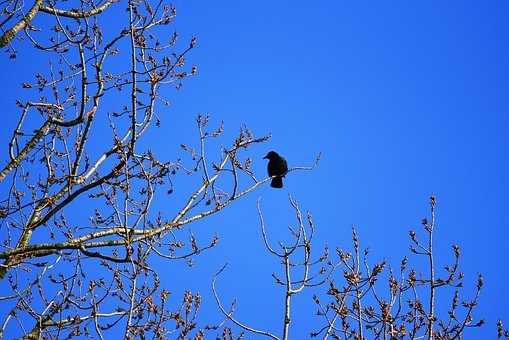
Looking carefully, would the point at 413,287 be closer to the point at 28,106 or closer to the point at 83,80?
the point at 83,80

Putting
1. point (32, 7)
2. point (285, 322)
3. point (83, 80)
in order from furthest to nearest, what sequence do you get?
point (32, 7) → point (83, 80) → point (285, 322)

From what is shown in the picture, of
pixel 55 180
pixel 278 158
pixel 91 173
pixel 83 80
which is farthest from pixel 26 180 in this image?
pixel 278 158

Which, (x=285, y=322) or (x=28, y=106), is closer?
(x=285, y=322)

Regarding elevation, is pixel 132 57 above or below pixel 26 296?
above

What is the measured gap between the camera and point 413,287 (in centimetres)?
504

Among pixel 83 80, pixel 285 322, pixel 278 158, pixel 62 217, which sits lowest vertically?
pixel 285 322

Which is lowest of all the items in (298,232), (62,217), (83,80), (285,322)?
(285,322)

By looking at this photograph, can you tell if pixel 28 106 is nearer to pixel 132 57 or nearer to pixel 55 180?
pixel 55 180

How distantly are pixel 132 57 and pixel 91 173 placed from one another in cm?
143

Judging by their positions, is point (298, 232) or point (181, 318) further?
point (181, 318)

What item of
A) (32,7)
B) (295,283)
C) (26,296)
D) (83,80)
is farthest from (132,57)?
(26,296)

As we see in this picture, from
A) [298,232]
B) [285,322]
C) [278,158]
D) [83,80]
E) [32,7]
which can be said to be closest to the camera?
[285,322]

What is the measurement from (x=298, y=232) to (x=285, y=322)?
0.99 metres

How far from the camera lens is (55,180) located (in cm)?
534
